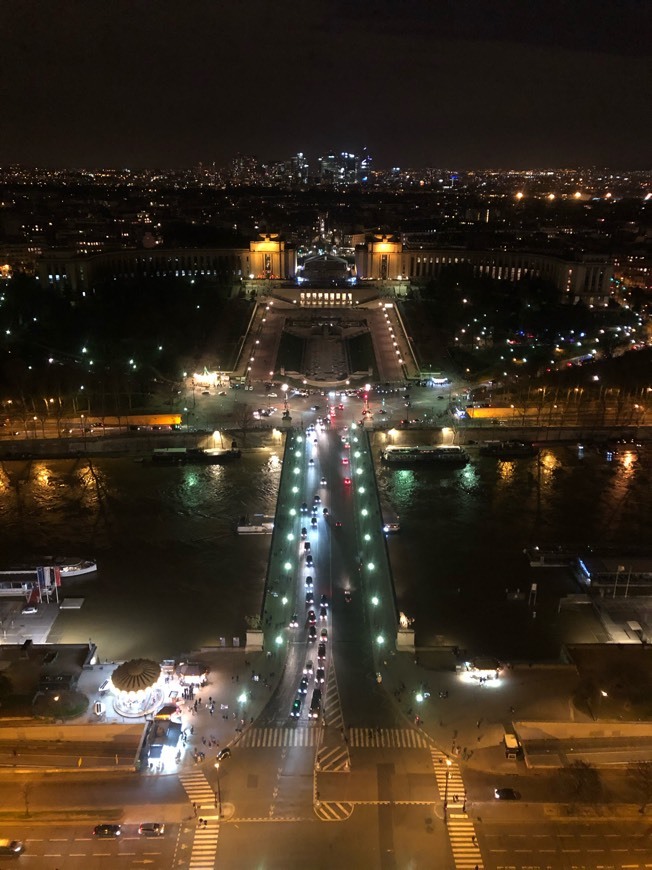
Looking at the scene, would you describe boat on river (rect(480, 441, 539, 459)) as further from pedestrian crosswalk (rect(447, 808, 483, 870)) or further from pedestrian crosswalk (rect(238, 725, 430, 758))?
pedestrian crosswalk (rect(447, 808, 483, 870))

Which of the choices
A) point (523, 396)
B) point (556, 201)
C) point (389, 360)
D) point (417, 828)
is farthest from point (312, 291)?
point (556, 201)

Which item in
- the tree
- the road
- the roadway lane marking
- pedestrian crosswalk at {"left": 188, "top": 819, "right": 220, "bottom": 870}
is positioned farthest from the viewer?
the tree

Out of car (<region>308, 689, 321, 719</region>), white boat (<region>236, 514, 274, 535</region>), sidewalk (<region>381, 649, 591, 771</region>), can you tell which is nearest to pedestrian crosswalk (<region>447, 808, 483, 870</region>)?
sidewalk (<region>381, 649, 591, 771</region>)

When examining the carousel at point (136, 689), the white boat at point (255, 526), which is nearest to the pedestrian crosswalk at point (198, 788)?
the carousel at point (136, 689)

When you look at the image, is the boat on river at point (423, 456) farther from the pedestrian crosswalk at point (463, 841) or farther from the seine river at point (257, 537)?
the pedestrian crosswalk at point (463, 841)

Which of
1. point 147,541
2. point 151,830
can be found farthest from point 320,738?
point 147,541

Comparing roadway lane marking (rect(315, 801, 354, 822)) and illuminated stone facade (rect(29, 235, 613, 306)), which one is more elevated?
illuminated stone facade (rect(29, 235, 613, 306))

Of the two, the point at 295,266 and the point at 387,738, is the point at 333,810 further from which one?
the point at 295,266

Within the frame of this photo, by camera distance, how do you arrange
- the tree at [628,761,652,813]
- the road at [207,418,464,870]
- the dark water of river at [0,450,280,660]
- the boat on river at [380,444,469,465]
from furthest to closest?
Result: the boat on river at [380,444,469,465]
the dark water of river at [0,450,280,660]
the tree at [628,761,652,813]
the road at [207,418,464,870]

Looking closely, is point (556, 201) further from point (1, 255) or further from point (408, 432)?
point (408, 432)
